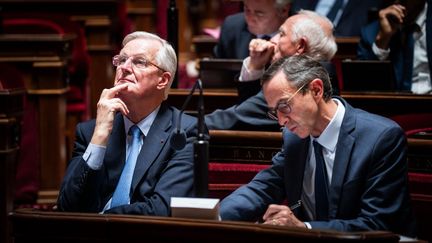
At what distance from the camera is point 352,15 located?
19.2ft

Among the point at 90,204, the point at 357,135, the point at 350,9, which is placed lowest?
the point at 90,204

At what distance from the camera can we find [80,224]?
8.88 ft


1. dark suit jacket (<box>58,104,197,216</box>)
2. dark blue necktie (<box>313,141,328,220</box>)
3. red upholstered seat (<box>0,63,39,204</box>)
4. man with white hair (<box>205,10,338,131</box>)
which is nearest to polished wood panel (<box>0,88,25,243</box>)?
red upholstered seat (<box>0,63,39,204</box>)

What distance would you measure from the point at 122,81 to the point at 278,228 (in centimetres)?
108

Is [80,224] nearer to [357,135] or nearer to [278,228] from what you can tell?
[278,228]

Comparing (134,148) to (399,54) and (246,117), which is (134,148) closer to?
(246,117)

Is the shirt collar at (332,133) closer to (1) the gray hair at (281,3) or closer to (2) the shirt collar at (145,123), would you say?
(2) the shirt collar at (145,123)

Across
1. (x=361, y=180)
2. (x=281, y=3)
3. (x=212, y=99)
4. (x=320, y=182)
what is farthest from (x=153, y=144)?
(x=281, y=3)

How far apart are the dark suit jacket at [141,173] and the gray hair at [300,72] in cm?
47

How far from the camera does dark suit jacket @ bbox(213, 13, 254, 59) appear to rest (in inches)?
204

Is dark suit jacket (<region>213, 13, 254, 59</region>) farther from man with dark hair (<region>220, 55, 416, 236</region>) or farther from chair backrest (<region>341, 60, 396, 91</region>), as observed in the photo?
man with dark hair (<region>220, 55, 416, 236</region>)

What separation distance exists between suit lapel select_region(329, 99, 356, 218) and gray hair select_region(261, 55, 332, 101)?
127mm

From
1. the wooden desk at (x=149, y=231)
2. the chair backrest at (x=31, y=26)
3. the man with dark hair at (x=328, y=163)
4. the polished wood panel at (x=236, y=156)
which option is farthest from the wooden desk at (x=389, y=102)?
the chair backrest at (x=31, y=26)

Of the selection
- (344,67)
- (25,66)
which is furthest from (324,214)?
(25,66)
